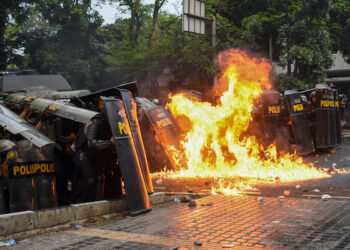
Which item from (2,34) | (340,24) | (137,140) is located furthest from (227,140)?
(2,34)

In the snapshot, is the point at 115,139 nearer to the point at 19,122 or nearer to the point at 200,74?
the point at 19,122

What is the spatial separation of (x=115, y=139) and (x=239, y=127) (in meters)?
7.57

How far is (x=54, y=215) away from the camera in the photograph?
6.80m

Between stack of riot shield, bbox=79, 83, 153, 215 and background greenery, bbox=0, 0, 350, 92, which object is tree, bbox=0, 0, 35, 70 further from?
stack of riot shield, bbox=79, 83, 153, 215

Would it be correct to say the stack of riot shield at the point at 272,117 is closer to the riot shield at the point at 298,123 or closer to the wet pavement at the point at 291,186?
the riot shield at the point at 298,123

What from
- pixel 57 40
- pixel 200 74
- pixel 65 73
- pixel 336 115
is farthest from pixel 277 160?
pixel 57 40

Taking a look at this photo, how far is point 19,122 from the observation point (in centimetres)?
834

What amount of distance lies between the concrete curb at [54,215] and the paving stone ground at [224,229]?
0.28 m

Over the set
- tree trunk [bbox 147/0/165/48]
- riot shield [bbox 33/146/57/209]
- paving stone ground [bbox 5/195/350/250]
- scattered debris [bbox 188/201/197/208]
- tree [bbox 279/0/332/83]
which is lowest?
paving stone ground [bbox 5/195/350/250]

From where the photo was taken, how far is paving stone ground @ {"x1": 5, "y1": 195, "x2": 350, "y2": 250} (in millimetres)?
5688

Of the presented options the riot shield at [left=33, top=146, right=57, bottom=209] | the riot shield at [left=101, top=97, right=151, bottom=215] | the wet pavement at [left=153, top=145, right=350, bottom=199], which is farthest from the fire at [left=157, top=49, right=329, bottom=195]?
the riot shield at [left=33, top=146, right=57, bottom=209]

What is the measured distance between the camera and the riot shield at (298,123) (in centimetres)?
1505

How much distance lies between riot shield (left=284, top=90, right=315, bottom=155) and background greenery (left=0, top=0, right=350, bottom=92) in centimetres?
1313

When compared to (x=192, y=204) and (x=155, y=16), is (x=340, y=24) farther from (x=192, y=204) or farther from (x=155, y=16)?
(x=192, y=204)
